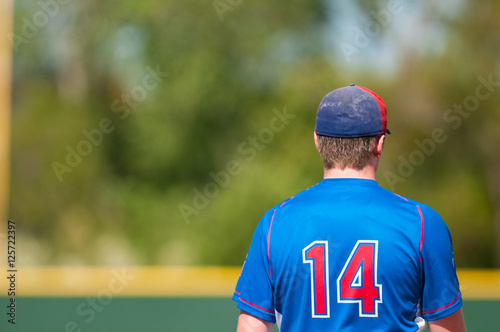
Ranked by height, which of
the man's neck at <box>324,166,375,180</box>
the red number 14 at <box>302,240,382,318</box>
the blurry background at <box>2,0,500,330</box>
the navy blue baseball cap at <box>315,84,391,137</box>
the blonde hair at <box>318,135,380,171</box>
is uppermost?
the blurry background at <box>2,0,500,330</box>

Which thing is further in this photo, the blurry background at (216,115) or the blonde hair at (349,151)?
the blurry background at (216,115)

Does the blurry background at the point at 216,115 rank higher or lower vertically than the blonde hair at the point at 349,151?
higher

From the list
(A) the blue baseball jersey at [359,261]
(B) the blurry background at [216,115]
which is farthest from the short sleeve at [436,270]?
(B) the blurry background at [216,115]

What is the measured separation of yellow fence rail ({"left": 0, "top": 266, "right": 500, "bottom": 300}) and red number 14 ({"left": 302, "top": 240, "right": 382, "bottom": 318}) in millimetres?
3645

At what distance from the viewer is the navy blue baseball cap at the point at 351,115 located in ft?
6.25

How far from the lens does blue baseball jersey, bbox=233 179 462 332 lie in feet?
5.89

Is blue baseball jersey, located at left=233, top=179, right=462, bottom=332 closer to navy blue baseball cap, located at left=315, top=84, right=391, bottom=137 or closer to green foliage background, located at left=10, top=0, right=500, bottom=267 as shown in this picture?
navy blue baseball cap, located at left=315, top=84, right=391, bottom=137

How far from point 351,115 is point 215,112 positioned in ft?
48.3

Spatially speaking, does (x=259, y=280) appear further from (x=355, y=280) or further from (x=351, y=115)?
(x=351, y=115)

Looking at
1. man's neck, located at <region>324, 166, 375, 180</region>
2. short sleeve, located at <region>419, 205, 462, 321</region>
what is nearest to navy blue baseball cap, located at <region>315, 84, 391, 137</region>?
man's neck, located at <region>324, 166, 375, 180</region>

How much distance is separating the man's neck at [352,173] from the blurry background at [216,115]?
12.6m

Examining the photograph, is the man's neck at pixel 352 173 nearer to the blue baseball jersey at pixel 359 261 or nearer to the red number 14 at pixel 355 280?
the blue baseball jersey at pixel 359 261

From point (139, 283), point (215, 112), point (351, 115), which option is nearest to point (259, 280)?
point (351, 115)

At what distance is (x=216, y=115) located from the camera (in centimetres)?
1656
